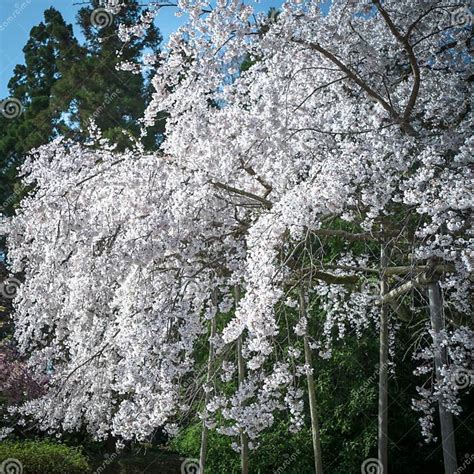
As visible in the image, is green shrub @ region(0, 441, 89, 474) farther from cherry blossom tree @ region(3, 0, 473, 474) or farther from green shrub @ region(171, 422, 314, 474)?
cherry blossom tree @ region(3, 0, 473, 474)

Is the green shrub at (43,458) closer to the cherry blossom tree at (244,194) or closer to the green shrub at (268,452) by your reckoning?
the green shrub at (268,452)

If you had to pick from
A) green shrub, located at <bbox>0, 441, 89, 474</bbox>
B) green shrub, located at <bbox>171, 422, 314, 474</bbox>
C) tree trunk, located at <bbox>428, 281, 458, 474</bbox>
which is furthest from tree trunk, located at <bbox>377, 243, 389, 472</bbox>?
green shrub, located at <bbox>0, 441, 89, 474</bbox>

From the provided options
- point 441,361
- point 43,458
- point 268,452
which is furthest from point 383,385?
point 43,458

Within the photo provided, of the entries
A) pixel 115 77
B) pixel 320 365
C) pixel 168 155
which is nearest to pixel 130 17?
pixel 115 77

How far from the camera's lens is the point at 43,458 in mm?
Result: 6398

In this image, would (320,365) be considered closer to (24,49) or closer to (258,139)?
(258,139)

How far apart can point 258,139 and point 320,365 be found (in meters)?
4.28

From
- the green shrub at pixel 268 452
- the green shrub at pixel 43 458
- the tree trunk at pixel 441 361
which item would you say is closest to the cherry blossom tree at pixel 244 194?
the tree trunk at pixel 441 361

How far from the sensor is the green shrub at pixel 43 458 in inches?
244

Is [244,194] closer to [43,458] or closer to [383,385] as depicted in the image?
[383,385]

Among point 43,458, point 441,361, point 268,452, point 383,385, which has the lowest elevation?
point 43,458

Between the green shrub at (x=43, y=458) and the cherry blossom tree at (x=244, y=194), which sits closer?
the cherry blossom tree at (x=244, y=194)

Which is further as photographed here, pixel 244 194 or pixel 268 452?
pixel 268 452

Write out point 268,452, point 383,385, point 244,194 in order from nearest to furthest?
1. point 244,194
2. point 383,385
3. point 268,452
